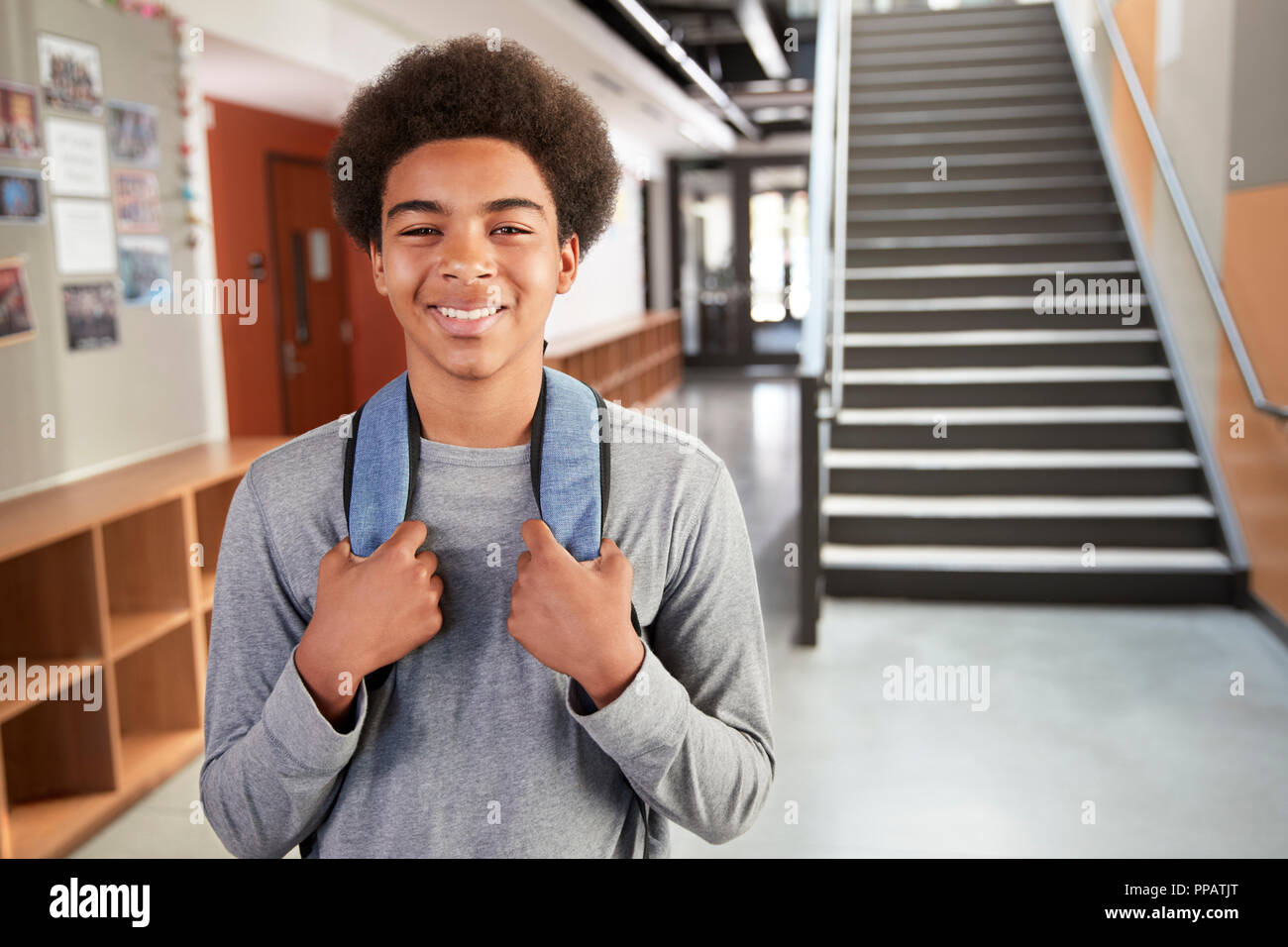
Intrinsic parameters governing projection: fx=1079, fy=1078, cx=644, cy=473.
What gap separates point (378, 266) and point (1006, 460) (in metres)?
4.46

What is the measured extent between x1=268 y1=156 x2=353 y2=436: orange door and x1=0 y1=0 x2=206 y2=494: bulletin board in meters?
2.16

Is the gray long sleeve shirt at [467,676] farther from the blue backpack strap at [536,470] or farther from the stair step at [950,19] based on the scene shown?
the stair step at [950,19]

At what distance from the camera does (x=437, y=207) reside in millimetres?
859

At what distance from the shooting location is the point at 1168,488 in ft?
15.8

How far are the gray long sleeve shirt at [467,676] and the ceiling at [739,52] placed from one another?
753 cm

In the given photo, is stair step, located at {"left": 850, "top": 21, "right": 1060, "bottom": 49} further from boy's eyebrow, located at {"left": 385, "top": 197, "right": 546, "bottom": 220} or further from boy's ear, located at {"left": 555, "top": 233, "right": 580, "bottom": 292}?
boy's eyebrow, located at {"left": 385, "top": 197, "right": 546, "bottom": 220}

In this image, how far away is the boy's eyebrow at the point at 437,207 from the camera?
2.82ft

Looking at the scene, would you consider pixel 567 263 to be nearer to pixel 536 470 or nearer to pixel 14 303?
pixel 536 470

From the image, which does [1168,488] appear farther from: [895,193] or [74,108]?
[74,108]

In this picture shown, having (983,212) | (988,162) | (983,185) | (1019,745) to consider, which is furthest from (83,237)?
(988,162)

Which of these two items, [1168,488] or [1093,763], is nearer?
[1093,763]
